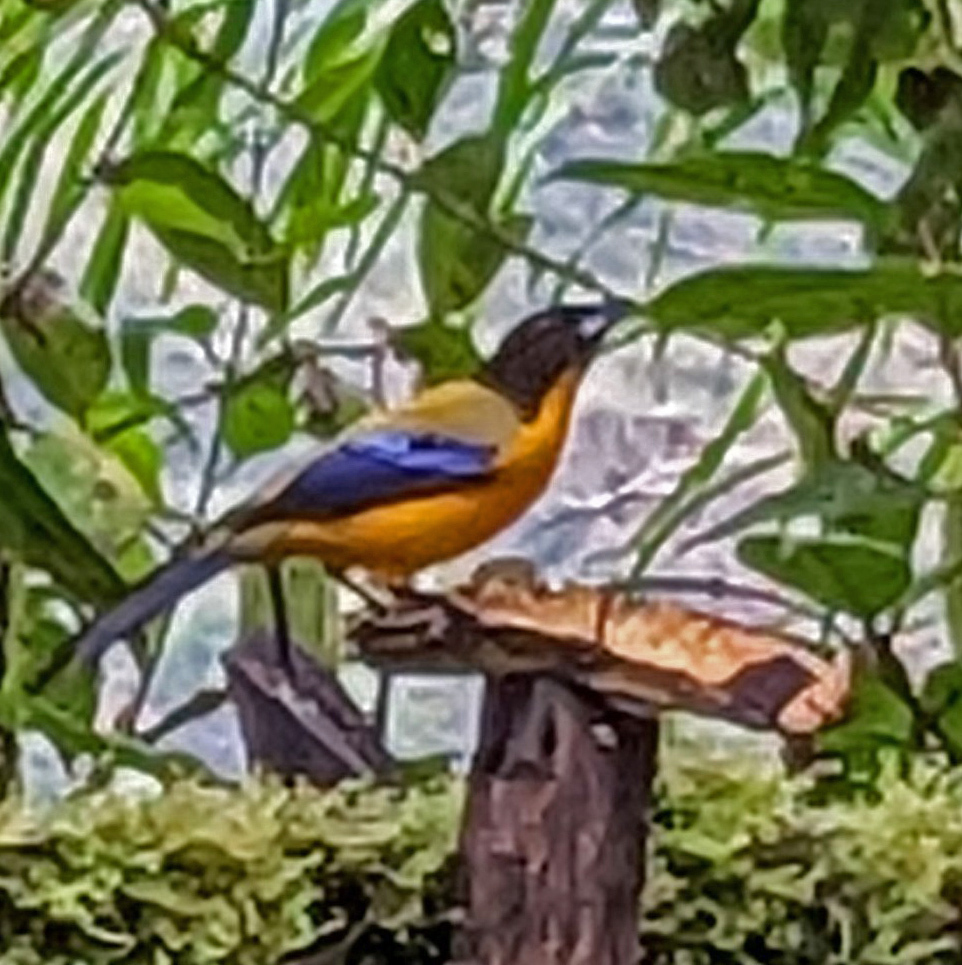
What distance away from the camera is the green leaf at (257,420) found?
3.25ft

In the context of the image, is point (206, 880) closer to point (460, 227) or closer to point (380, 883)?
point (380, 883)

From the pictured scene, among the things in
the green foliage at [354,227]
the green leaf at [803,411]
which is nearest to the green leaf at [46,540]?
the green foliage at [354,227]

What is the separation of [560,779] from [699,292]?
5.5 inches

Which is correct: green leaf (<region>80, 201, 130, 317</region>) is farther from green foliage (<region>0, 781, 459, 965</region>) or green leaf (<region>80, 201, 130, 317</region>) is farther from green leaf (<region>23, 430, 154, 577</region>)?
green foliage (<region>0, 781, 459, 965</region>)

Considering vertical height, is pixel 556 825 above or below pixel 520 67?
below

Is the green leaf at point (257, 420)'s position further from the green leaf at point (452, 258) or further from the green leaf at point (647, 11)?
the green leaf at point (647, 11)

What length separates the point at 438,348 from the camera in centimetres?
98

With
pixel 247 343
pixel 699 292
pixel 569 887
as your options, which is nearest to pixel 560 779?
pixel 569 887

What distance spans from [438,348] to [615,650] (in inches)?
7.4

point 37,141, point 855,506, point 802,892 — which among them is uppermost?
point 37,141

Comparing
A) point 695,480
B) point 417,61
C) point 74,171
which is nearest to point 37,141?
point 74,171

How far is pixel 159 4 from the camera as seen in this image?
985mm

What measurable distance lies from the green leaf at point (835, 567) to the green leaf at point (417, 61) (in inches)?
6.5

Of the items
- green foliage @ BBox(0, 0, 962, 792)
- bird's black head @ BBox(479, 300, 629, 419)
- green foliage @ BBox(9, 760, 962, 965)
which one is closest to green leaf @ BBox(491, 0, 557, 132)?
green foliage @ BBox(0, 0, 962, 792)
